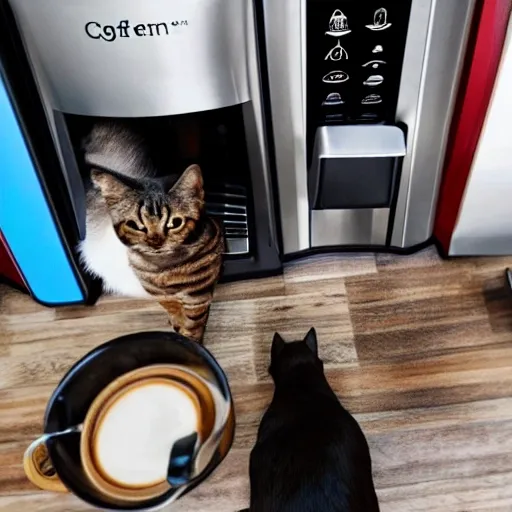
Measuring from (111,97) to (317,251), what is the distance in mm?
438

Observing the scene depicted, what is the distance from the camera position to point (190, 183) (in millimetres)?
830

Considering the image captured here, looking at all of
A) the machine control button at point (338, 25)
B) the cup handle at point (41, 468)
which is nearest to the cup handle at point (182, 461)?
the cup handle at point (41, 468)

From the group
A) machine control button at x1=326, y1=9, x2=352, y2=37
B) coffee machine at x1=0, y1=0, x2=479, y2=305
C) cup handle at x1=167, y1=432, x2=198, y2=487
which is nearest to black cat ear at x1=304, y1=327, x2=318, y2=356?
coffee machine at x1=0, y1=0, x2=479, y2=305

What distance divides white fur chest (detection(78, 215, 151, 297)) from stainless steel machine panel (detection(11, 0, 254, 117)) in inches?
7.3

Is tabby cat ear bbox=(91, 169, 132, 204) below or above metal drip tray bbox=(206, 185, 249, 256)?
above

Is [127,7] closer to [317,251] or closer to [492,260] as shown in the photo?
[317,251]

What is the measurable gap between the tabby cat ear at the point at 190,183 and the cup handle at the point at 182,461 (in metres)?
0.29

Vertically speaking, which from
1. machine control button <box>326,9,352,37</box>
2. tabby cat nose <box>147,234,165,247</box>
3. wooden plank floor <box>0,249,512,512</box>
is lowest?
wooden plank floor <box>0,249,512,512</box>

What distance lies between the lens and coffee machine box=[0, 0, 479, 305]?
2.21 ft

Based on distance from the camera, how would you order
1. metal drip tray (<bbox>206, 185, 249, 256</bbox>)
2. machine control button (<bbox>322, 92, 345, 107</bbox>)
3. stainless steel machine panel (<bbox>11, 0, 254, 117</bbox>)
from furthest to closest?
metal drip tray (<bbox>206, 185, 249, 256</bbox>), machine control button (<bbox>322, 92, 345, 107</bbox>), stainless steel machine panel (<bbox>11, 0, 254, 117</bbox>)

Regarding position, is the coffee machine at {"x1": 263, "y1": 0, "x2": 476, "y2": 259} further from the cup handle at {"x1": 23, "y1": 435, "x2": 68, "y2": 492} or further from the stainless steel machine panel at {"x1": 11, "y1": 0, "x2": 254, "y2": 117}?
the cup handle at {"x1": 23, "y1": 435, "x2": 68, "y2": 492}

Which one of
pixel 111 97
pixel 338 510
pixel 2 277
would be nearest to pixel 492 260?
pixel 338 510

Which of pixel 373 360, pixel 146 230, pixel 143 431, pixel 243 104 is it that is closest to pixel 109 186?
pixel 146 230

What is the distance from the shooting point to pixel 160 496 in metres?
0.66
